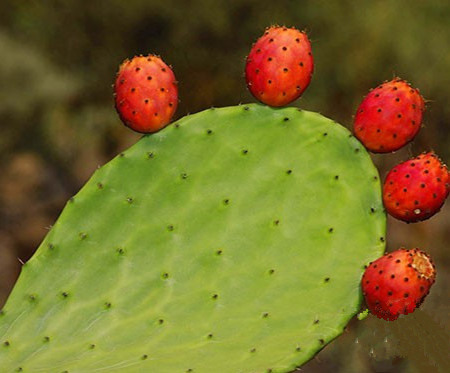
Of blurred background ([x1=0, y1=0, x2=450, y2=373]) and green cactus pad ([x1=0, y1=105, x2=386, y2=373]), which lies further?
blurred background ([x1=0, y1=0, x2=450, y2=373])

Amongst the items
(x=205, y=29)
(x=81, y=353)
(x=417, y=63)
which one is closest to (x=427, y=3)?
(x=417, y=63)

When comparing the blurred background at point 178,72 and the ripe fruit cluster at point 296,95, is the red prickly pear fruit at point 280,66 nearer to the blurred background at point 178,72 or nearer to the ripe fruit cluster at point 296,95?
the ripe fruit cluster at point 296,95

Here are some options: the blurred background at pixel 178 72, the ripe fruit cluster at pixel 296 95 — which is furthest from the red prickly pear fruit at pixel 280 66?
the blurred background at pixel 178 72

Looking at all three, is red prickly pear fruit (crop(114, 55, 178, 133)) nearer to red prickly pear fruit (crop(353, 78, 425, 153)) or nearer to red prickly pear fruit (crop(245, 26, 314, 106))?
red prickly pear fruit (crop(245, 26, 314, 106))

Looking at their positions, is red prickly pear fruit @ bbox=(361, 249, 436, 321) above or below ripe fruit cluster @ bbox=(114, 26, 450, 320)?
below

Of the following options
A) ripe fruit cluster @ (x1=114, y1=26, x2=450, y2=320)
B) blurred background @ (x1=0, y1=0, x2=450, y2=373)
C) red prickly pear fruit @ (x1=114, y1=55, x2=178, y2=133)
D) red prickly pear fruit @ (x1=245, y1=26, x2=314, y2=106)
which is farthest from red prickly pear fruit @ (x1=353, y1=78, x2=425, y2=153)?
blurred background @ (x1=0, y1=0, x2=450, y2=373)

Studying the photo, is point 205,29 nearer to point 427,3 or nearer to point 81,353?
point 427,3

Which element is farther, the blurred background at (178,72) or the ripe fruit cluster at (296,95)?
the blurred background at (178,72)

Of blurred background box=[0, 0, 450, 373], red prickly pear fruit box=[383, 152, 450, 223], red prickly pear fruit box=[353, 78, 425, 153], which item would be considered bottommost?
blurred background box=[0, 0, 450, 373]
